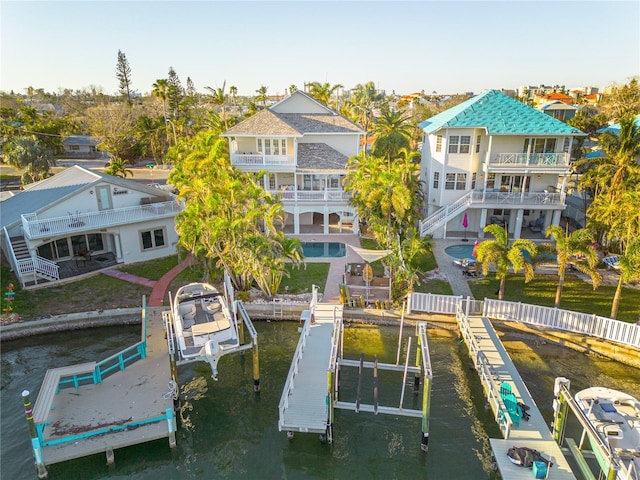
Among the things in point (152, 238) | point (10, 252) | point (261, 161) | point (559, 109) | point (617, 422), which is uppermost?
point (559, 109)

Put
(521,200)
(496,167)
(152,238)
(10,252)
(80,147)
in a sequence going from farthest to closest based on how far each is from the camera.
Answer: (80,147)
(496,167)
(521,200)
(152,238)
(10,252)

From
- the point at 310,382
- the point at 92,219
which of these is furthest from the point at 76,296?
the point at 310,382

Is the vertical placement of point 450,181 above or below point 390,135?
below

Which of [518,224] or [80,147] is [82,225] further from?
[80,147]

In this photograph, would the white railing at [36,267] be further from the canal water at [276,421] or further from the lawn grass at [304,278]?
the lawn grass at [304,278]

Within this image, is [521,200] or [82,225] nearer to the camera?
[82,225]

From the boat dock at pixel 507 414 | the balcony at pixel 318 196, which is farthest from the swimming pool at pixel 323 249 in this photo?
the boat dock at pixel 507 414

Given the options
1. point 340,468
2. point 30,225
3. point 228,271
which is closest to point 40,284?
point 30,225
